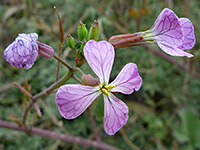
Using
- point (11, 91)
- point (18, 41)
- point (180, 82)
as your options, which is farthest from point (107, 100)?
point (180, 82)

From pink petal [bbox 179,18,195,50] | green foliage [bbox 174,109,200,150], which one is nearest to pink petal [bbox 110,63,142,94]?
pink petal [bbox 179,18,195,50]

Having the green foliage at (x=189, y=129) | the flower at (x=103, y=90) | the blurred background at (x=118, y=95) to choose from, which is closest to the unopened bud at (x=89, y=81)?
the flower at (x=103, y=90)

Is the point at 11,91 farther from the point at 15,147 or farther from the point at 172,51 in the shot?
the point at 172,51

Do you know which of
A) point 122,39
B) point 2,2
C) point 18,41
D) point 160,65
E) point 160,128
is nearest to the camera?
point 18,41

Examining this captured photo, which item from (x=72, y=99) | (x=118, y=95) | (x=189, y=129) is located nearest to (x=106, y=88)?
(x=72, y=99)

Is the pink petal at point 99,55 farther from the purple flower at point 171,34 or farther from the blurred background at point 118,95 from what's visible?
the blurred background at point 118,95

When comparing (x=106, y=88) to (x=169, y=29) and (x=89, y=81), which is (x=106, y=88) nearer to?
(x=89, y=81)

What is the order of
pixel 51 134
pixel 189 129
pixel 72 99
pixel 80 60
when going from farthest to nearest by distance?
1. pixel 189 129
2. pixel 51 134
3. pixel 80 60
4. pixel 72 99
